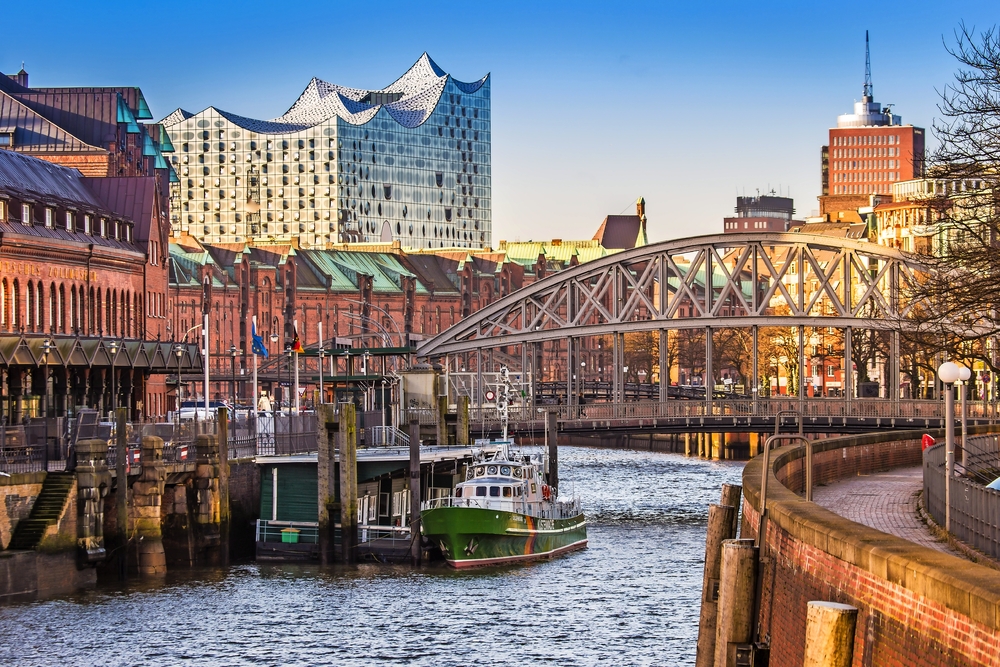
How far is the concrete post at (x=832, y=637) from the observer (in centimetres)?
1452

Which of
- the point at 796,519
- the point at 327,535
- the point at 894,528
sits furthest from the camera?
the point at 327,535

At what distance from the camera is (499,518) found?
5647 centimetres

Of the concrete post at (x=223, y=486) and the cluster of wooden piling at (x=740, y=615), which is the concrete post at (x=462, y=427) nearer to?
the concrete post at (x=223, y=486)

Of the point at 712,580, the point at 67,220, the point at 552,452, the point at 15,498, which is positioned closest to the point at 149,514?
the point at 15,498

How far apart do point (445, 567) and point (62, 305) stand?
31.4 meters

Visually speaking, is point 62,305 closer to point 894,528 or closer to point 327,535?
point 327,535

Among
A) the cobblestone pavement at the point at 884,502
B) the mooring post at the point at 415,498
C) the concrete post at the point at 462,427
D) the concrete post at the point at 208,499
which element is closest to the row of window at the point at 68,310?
the concrete post at the point at 462,427

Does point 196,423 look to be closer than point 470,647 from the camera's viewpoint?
No

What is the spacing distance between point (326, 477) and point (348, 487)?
3.18 feet

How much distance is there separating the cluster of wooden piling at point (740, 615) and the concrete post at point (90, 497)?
26.1m

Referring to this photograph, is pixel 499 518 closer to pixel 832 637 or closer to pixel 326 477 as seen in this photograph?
pixel 326 477

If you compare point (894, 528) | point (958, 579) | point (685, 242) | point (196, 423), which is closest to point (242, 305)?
point (685, 242)

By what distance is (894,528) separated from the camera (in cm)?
2817

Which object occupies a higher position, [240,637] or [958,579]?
[958,579]
